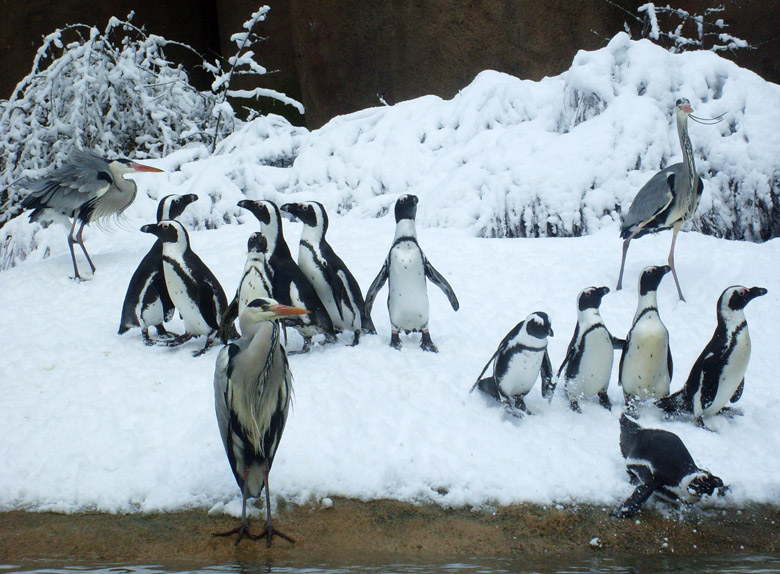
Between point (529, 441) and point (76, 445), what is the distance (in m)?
1.78

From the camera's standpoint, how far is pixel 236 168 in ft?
23.7

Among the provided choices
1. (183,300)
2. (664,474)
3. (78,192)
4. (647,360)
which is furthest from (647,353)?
(78,192)

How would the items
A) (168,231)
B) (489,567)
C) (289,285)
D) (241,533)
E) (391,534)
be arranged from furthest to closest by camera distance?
(168,231) < (289,285) < (391,534) < (241,533) < (489,567)

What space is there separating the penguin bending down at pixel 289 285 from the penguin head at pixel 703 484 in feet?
5.86

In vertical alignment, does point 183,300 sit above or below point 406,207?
below

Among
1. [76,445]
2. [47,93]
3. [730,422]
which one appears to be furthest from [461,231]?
[47,93]

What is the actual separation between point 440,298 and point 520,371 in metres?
1.53

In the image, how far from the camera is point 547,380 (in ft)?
11.2

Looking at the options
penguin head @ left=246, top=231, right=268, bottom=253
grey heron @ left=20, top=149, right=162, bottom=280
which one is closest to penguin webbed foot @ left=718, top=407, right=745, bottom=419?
penguin head @ left=246, top=231, right=268, bottom=253

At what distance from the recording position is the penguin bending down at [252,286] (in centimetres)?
363

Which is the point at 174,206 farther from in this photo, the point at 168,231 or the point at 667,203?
the point at 667,203

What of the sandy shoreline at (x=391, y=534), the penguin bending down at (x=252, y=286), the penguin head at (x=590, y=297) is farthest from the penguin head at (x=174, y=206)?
the penguin head at (x=590, y=297)

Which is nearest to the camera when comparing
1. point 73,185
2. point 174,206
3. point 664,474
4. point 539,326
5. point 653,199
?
point 664,474

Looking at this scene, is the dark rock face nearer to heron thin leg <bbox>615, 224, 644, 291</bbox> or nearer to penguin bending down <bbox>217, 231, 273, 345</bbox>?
heron thin leg <bbox>615, 224, 644, 291</bbox>
